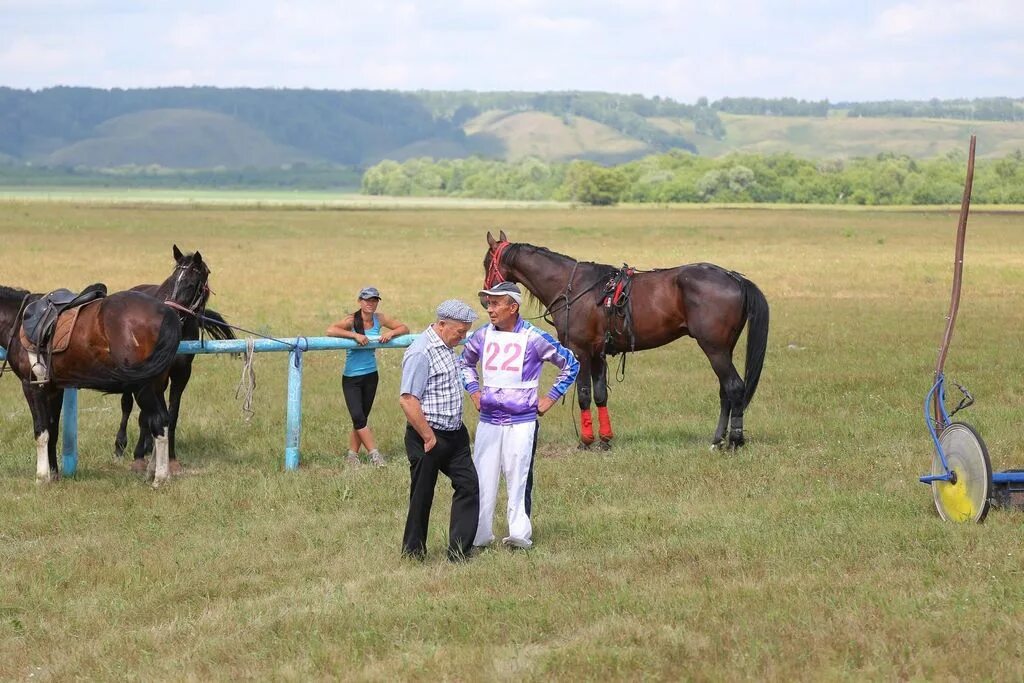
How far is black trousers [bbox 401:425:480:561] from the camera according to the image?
895 centimetres

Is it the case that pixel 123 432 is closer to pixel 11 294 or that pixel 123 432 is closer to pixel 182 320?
pixel 182 320

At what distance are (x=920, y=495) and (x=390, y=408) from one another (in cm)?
761

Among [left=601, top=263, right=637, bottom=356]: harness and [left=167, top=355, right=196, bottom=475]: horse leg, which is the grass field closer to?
[left=167, top=355, right=196, bottom=475]: horse leg

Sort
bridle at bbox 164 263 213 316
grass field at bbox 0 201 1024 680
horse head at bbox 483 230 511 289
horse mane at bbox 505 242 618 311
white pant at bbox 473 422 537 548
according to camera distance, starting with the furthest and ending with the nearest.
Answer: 1. horse head at bbox 483 230 511 289
2. horse mane at bbox 505 242 618 311
3. bridle at bbox 164 263 213 316
4. white pant at bbox 473 422 537 548
5. grass field at bbox 0 201 1024 680

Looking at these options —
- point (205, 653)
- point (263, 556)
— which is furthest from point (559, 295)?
point (205, 653)

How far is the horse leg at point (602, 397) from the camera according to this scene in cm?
1346

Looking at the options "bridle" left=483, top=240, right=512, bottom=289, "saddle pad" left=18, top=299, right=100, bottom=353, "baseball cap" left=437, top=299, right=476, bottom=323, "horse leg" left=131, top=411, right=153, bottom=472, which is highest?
"baseball cap" left=437, top=299, right=476, bottom=323

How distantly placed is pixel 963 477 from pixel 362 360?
6041 mm

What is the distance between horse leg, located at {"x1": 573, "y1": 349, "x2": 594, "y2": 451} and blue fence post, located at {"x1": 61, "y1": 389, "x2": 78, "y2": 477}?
17.0 ft

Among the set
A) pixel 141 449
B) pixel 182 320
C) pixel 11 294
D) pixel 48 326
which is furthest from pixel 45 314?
pixel 141 449

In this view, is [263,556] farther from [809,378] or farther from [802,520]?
[809,378]

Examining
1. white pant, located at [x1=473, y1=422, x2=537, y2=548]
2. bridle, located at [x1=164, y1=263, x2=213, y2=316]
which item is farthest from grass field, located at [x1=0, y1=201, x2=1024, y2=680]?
bridle, located at [x1=164, y1=263, x2=213, y2=316]

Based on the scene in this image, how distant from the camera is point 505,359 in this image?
29.4 ft

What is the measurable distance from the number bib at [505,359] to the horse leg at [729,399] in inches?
184
